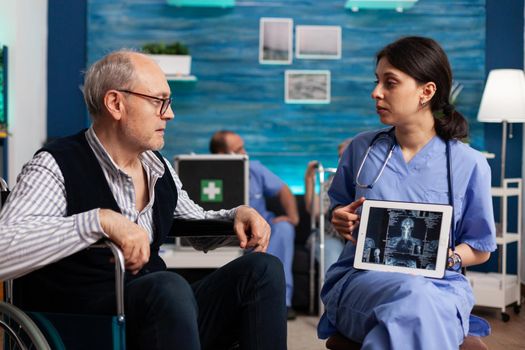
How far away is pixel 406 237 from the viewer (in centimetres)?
196

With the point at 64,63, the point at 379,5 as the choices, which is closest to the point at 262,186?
the point at 379,5

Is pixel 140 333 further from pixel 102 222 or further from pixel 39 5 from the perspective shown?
pixel 39 5

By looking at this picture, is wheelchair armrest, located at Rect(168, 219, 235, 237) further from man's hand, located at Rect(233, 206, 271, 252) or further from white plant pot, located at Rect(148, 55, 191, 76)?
white plant pot, located at Rect(148, 55, 191, 76)

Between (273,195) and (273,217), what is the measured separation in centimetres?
13

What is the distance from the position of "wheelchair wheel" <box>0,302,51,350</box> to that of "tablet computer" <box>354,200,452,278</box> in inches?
33.6

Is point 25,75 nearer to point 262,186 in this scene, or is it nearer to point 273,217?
point 262,186

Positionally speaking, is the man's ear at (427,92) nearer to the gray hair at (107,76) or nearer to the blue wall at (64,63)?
the gray hair at (107,76)

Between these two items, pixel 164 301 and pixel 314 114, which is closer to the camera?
pixel 164 301

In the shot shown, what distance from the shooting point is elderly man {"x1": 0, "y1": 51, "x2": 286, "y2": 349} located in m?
1.55

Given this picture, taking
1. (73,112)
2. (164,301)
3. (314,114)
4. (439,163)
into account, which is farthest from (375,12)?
(164,301)

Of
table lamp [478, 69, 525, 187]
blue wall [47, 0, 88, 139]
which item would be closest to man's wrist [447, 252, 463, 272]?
table lamp [478, 69, 525, 187]

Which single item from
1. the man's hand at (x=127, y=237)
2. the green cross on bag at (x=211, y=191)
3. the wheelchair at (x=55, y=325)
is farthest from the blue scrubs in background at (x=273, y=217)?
the man's hand at (x=127, y=237)

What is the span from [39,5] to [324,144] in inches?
82.9

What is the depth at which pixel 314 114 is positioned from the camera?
5359 millimetres
